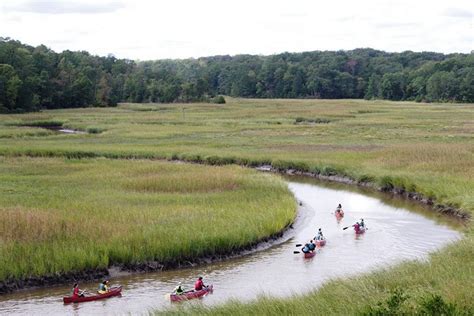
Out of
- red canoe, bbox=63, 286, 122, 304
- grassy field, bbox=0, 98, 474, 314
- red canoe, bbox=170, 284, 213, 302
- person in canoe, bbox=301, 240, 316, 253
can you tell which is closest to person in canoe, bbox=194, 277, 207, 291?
red canoe, bbox=170, 284, 213, 302

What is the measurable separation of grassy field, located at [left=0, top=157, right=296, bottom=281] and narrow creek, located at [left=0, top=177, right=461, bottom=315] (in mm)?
799

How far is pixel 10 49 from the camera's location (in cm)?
11450

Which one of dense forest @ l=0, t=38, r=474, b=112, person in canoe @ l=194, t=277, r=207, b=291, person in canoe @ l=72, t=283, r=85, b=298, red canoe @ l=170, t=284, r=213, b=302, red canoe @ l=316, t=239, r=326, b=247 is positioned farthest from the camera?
dense forest @ l=0, t=38, r=474, b=112

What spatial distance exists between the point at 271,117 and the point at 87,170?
56.9 metres

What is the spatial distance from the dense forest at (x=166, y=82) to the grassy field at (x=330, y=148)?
1332 cm

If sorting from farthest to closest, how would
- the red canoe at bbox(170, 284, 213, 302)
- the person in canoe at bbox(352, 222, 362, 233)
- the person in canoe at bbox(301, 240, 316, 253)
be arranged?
the person in canoe at bbox(352, 222, 362, 233) < the person in canoe at bbox(301, 240, 316, 253) < the red canoe at bbox(170, 284, 213, 302)

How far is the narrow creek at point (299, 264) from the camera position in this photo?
1970 centimetres

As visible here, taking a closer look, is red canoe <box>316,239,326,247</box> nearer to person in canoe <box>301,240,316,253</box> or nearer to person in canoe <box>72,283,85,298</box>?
person in canoe <box>301,240,316,253</box>

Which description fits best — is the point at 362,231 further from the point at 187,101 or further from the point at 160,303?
the point at 187,101

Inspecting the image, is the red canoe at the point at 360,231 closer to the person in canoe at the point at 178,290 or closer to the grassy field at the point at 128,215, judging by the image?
the grassy field at the point at 128,215

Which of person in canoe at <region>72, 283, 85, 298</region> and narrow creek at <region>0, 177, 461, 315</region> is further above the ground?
person in canoe at <region>72, 283, 85, 298</region>

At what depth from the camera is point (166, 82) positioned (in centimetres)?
16700

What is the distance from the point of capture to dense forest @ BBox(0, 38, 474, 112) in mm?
112938

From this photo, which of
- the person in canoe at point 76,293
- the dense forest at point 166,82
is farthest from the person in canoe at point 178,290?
the dense forest at point 166,82
